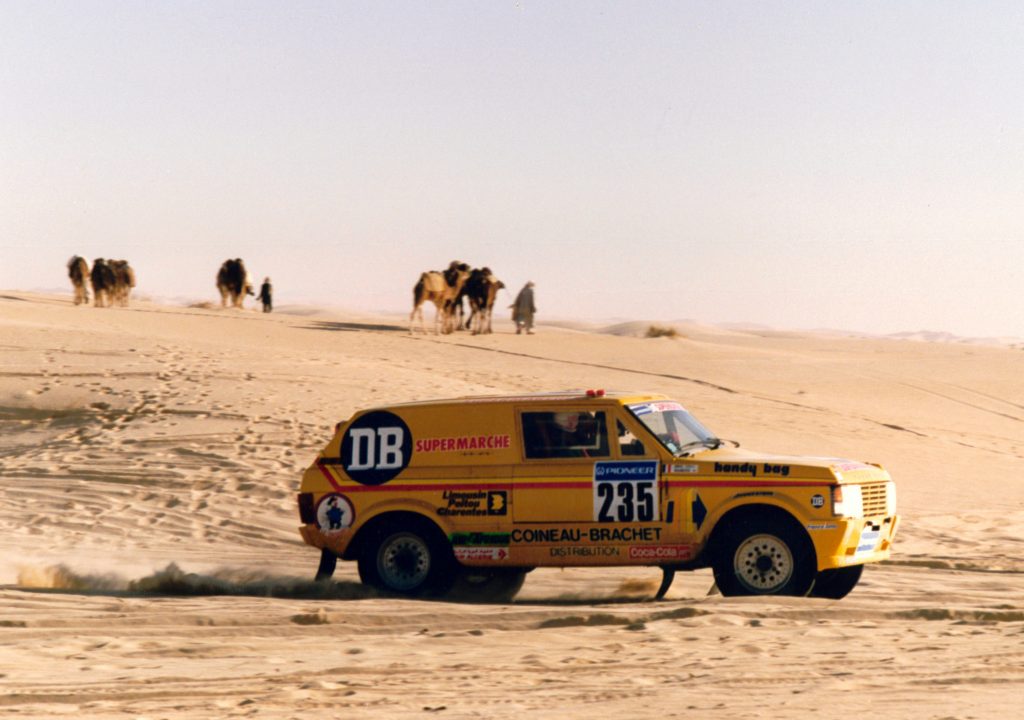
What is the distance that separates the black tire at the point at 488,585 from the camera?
12719 millimetres

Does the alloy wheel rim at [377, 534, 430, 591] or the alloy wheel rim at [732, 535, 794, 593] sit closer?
the alloy wheel rim at [732, 535, 794, 593]

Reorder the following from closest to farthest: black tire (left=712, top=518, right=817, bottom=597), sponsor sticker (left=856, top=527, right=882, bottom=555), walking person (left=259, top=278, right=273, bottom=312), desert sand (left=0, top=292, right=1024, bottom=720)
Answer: desert sand (left=0, top=292, right=1024, bottom=720)
black tire (left=712, top=518, right=817, bottom=597)
sponsor sticker (left=856, top=527, right=882, bottom=555)
walking person (left=259, top=278, right=273, bottom=312)

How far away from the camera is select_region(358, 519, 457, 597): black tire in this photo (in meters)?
12.5

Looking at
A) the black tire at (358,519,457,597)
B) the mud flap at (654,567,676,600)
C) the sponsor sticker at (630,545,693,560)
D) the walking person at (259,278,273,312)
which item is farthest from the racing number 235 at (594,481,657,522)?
the walking person at (259,278,273,312)

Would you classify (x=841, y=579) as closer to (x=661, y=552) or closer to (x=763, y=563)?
(x=763, y=563)

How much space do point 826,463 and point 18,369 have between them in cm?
1900

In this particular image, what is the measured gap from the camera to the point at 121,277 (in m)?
51.4

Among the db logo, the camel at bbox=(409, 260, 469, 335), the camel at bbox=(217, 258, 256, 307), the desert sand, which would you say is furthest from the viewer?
the camel at bbox=(217, 258, 256, 307)

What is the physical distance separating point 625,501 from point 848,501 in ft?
5.65

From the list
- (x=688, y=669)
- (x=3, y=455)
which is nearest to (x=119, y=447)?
(x=3, y=455)

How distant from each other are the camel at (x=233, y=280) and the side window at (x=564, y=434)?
41.3 metres

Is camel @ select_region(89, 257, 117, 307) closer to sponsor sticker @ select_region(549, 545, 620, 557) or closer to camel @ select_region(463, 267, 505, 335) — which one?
camel @ select_region(463, 267, 505, 335)

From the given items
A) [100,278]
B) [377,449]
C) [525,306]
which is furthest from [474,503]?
[100,278]

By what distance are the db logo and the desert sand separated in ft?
3.27
